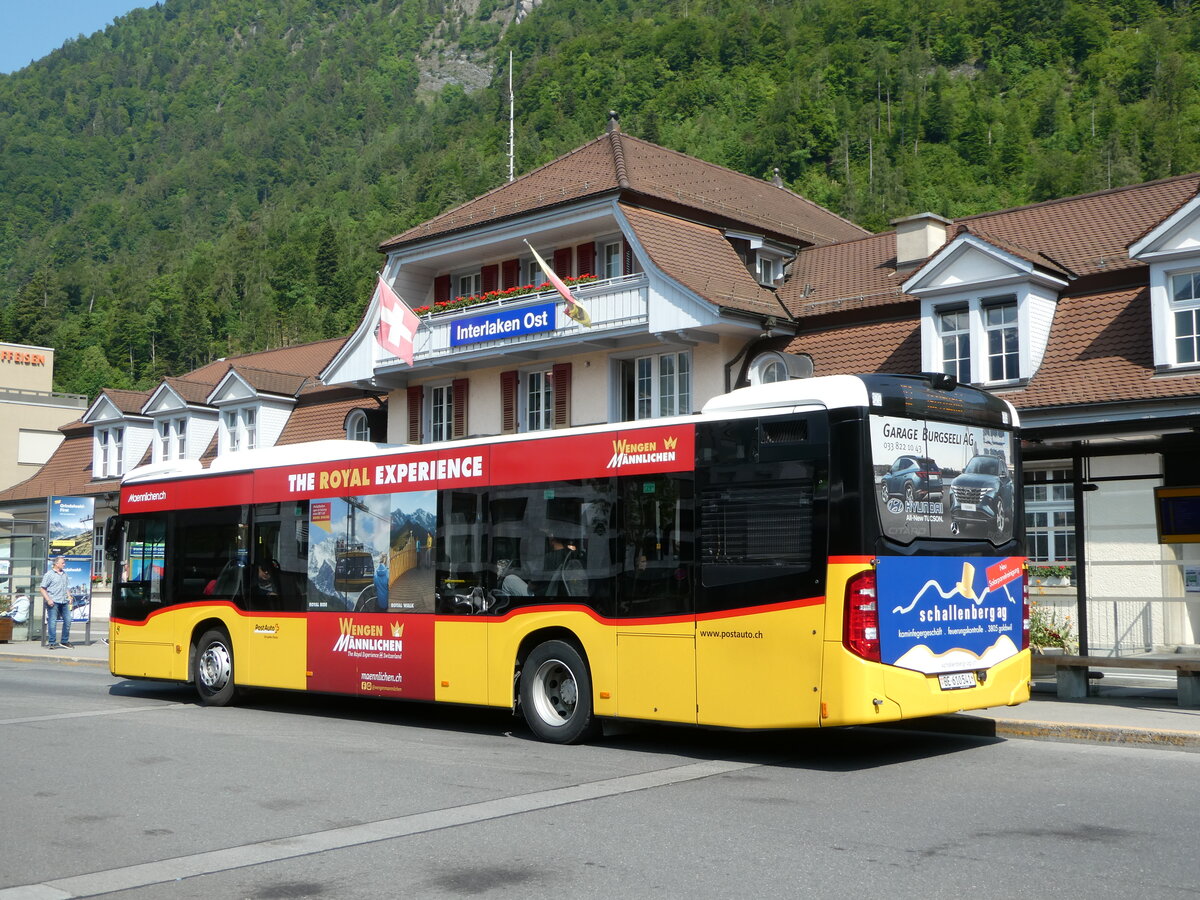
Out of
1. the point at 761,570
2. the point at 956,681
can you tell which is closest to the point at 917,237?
the point at 956,681

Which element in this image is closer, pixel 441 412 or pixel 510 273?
pixel 510 273

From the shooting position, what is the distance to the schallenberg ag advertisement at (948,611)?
34.7ft

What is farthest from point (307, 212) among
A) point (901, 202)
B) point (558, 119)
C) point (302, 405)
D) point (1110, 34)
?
point (302, 405)

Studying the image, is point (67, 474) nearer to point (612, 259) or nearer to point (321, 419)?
point (321, 419)

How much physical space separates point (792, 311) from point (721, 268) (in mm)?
1805

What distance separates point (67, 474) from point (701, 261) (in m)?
26.9

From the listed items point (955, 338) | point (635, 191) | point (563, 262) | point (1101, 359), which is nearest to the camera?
point (1101, 359)

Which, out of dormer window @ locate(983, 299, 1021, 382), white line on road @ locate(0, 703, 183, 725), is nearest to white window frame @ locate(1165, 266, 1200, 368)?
dormer window @ locate(983, 299, 1021, 382)

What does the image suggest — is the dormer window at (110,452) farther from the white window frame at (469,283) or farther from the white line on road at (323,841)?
the white line on road at (323,841)

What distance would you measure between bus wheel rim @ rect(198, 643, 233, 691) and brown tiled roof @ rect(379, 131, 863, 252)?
12.9 metres

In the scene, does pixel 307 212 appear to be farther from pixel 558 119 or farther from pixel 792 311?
pixel 792 311

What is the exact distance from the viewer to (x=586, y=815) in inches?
→ 347

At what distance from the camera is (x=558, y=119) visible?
409 feet

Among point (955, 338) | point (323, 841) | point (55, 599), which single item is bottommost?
point (323, 841)
